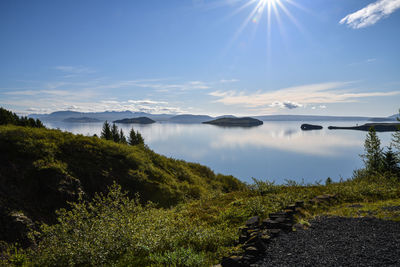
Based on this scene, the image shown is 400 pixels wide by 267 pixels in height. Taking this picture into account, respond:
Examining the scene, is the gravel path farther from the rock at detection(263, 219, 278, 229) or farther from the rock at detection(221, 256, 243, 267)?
the rock at detection(263, 219, 278, 229)

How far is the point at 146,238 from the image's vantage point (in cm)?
709

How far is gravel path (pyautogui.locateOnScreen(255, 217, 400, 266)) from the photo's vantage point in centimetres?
529

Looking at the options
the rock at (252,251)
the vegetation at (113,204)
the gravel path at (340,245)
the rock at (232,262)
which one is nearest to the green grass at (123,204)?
the vegetation at (113,204)

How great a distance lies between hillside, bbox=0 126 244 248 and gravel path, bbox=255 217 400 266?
474 inches

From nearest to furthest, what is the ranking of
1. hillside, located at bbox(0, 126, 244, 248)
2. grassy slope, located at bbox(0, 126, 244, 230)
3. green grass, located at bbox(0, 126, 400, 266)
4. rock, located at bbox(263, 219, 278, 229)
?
1. green grass, located at bbox(0, 126, 400, 266)
2. rock, located at bbox(263, 219, 278, 229)
3. hillside, located at bbox(0, 126, 244, 248)
4. grassy slope, located at bbox(0, 126, 244, 230)

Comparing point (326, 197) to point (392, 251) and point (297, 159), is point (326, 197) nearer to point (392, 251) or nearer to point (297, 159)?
point (392, 251)

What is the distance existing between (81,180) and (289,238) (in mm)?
14925

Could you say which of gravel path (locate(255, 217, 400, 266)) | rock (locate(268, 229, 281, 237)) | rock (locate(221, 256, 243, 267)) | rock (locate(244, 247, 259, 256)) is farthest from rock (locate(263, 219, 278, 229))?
rock (locate(221, 256, 243, 267))

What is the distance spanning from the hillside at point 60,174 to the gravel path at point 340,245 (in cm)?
1204

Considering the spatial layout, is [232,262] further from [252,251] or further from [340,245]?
[340,245]

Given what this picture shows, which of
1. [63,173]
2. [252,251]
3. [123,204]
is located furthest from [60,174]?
[252,251]

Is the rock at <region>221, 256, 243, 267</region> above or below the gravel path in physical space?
below

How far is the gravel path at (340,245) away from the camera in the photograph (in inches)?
208

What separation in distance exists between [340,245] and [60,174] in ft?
53.9
